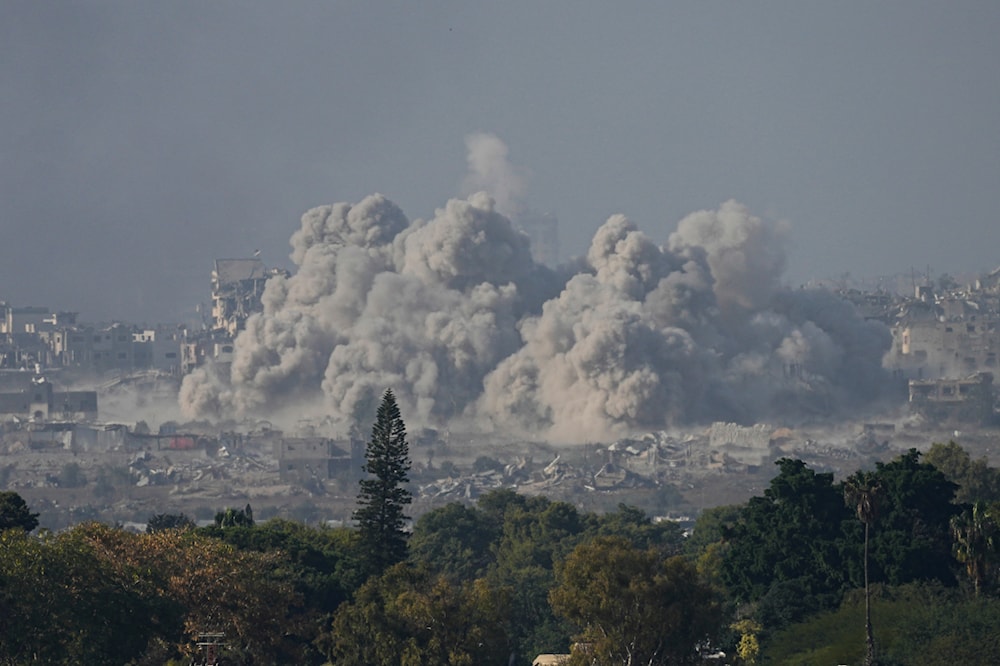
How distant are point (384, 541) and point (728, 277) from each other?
10468cm

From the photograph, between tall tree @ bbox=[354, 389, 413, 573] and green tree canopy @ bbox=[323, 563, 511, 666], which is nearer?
green tree canopy @ bbox=[323, 563, 511, 666]

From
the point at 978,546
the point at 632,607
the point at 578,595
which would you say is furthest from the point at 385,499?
the point at 978,546

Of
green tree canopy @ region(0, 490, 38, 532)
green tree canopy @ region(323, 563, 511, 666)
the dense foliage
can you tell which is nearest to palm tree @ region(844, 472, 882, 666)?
the dense foliage

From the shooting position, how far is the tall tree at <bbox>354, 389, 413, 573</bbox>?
76562mm

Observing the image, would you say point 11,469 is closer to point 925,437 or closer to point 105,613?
point 925,437

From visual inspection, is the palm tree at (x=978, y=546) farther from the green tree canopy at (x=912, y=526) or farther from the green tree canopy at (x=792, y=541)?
Result: the green tree canopy at (x=792, y=541)

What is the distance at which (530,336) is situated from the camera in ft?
559

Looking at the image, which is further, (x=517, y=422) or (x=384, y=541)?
(x=517, y=422)

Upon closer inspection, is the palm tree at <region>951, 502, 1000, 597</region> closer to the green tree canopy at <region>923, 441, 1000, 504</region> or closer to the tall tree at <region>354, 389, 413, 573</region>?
the tall tree at <region>354, 389, 413, 573</region>

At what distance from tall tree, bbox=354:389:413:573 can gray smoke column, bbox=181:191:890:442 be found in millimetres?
81691

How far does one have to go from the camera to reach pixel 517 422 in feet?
568

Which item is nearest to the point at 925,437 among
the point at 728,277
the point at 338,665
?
the point at 728,277

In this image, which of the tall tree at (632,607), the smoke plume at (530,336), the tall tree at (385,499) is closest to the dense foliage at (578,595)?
the tall tree at (632,607)

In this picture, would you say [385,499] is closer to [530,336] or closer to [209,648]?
[209,648]
